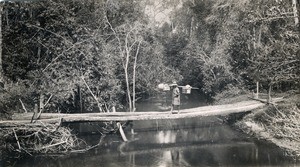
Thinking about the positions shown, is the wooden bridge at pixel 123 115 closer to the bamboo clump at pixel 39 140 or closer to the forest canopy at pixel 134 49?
the bamboo clump at pixel 39 140

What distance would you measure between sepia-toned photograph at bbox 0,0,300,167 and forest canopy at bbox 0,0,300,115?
0.06m

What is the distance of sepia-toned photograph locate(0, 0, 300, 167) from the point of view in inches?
491

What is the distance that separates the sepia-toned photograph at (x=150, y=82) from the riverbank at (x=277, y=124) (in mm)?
60

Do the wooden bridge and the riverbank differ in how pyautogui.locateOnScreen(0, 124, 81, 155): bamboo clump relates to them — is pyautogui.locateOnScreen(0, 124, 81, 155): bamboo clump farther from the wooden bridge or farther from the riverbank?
the riverbank

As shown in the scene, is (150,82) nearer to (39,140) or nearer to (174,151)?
(174,151)

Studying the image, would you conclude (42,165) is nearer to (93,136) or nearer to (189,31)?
(93,136)

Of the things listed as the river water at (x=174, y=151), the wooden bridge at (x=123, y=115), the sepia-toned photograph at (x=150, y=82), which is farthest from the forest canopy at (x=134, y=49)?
the river water at (x=174, y=151)

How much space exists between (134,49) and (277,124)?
8703mm

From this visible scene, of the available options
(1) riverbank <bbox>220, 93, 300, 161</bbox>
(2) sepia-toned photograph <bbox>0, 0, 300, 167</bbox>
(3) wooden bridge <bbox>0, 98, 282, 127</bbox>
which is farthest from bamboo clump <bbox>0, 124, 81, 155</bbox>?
(1) riverbank <bbox>220, 93, 300, 161</bbox>

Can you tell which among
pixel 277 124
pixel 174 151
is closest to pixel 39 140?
pixel 174 151

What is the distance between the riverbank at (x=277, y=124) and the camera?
34.7 feet

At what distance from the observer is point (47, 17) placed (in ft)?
50.3

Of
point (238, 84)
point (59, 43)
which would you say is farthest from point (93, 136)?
point (238, 84)

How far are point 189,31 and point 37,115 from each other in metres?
12.9
